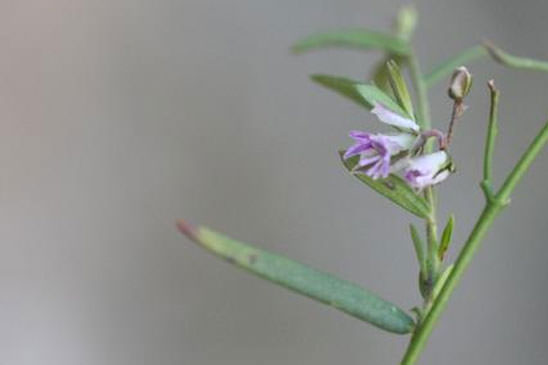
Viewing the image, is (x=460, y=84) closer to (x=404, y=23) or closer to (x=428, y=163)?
(x=428, y=163)

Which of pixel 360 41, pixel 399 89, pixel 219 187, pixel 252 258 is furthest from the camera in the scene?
pixel 219 187

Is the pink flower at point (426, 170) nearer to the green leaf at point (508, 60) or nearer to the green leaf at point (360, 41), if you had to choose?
the green leaf at point (508, 60)

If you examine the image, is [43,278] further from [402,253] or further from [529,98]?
[529,98]

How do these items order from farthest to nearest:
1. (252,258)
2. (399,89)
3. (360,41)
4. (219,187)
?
(219,187) → (360,41) → (399,89) → (252,258)

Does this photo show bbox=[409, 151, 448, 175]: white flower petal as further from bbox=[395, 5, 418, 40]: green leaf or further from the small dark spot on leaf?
bbox=[395, 5, 418, 40]: green leaf

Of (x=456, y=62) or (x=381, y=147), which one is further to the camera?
(x=456, y=62)

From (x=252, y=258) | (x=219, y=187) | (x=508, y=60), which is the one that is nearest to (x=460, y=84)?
(x=508, y=60)

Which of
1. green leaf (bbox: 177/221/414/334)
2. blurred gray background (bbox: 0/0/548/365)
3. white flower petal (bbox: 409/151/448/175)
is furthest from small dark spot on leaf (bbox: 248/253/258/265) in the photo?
blurred gray background (bbox: 0/0/548/365)
